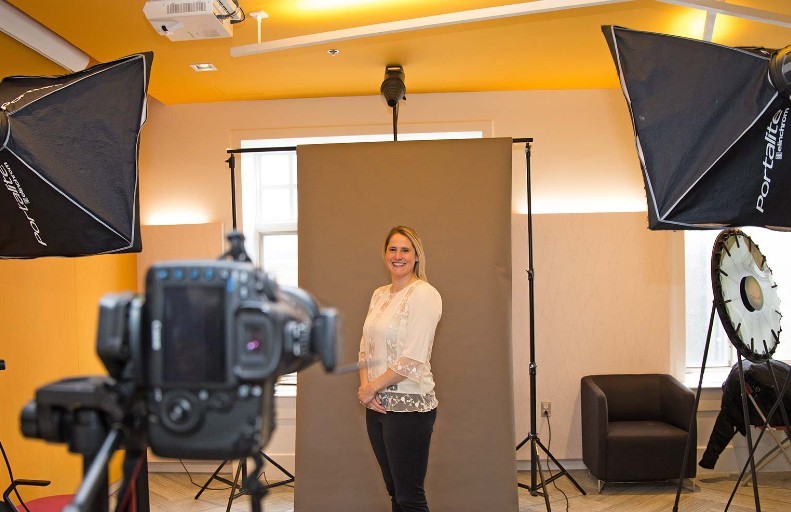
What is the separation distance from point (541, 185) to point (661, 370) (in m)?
1.47

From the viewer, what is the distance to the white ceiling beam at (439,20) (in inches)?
101

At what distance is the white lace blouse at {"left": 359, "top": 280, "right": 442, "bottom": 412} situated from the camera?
2686 mm

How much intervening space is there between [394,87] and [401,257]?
1559mm

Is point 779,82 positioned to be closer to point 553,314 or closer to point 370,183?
point 370,183

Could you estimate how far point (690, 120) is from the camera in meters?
1.86

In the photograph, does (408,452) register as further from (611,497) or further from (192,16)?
(611,497)

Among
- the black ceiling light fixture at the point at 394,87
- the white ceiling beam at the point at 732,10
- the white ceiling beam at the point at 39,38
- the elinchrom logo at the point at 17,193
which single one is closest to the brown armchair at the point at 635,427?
the black ceiling light fixture at the point at 394,87

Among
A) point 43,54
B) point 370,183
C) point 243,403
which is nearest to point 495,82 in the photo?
point 370,183

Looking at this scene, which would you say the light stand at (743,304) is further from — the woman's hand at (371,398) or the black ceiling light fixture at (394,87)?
the black ceiling light fixture at (394,87)

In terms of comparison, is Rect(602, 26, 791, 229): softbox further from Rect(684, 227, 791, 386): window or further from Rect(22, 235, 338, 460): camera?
Rect(684, 227, 791, 386): window

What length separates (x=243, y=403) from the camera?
3.34 feet

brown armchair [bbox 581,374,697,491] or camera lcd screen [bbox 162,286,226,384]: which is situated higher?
camera lcd screen [bbox 162,286,226,384]

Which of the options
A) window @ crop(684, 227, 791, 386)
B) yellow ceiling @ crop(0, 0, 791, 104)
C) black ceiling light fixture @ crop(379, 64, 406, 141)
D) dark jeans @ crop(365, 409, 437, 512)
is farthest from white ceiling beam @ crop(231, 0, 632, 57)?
window @ crop(684, 227, 791, 386)

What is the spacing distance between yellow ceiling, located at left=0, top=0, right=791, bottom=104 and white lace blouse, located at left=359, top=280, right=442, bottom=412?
1.39 m
